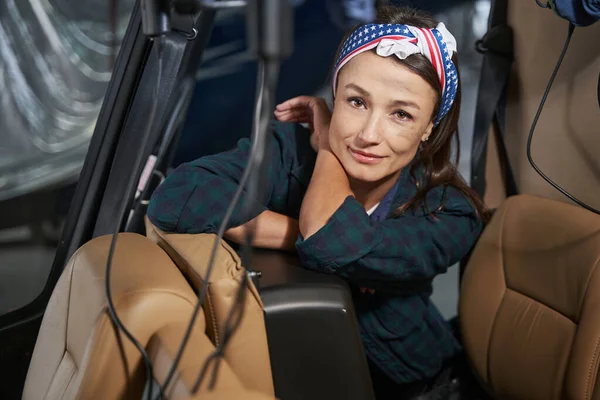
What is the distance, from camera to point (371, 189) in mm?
1104

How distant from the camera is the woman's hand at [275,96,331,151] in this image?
1.09 meters

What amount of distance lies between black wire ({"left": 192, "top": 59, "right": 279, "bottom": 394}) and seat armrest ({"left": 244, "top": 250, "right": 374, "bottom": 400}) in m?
0.11

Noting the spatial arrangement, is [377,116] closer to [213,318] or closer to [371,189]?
[371,189]

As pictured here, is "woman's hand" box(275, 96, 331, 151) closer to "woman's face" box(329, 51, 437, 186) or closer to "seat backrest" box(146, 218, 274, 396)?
"woman's face" box(329, 51, 437, 186)

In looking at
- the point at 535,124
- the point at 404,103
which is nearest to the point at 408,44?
the point at 404,103

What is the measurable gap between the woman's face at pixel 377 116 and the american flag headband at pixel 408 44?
2cm

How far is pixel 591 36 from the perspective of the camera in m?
1.09

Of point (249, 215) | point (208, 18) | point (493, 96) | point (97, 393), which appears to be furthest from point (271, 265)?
point (493, 96)

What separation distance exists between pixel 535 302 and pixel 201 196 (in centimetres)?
60

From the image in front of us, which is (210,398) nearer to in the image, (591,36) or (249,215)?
(249,215)

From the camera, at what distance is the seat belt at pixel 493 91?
4.22 ft

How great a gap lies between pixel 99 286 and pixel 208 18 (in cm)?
57

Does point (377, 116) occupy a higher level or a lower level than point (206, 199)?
higher

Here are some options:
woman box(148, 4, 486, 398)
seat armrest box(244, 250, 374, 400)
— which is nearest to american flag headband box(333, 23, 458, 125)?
woman box(148, 4, 486, 398)
